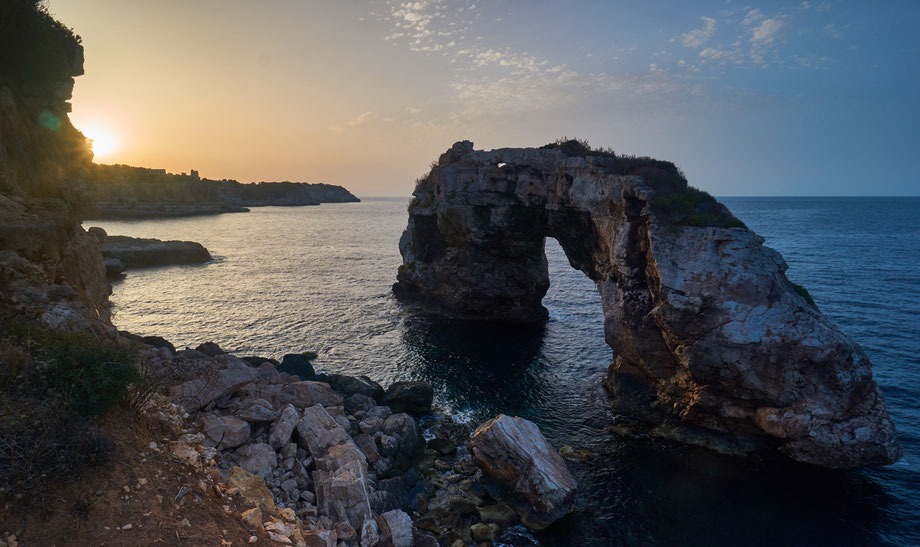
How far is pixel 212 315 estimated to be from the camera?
41.3m

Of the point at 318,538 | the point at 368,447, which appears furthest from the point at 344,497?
the point at 368,447

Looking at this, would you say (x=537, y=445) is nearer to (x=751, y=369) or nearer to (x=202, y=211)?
(x=751, y=369)

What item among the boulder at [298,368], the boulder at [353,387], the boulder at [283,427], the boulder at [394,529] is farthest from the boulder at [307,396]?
the boulder at [394,529]

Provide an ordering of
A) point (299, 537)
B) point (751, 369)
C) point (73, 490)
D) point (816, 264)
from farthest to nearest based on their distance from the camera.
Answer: point (816, 264), point (751, 369), point (299, 537), point (73, 490)

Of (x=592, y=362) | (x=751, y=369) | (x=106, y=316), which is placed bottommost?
(x=592, y=362)

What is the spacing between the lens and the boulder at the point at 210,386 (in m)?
15.5

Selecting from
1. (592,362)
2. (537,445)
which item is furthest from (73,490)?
(592,362)

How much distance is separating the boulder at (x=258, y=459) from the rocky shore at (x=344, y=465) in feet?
0.13

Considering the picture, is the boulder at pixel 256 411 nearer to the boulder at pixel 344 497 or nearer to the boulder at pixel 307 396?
the boulder at pixel 307 396

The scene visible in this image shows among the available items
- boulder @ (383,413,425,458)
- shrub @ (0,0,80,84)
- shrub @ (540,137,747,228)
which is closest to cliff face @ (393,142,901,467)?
shrub @ (540,137,747,228)

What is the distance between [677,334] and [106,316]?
28.3 metres

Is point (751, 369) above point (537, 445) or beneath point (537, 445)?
above

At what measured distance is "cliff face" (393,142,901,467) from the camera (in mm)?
18281

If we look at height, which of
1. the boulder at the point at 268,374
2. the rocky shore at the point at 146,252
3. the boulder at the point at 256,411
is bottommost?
the boulder at the point at 268,374
